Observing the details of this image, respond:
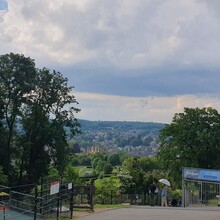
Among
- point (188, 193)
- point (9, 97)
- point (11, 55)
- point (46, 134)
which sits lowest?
point (188, 193)

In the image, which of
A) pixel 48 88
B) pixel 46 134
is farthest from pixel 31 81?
pixel 46 134

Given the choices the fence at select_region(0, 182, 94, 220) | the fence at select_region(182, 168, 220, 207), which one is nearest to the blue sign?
the fence at select_region(182, 168, 220, 207)

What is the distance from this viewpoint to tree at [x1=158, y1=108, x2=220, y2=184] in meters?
56.8

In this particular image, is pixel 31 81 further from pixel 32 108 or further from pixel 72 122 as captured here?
pixel 72 122

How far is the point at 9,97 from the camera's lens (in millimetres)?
47438

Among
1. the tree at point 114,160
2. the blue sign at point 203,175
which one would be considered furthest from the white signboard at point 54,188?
the tree at point 114,160

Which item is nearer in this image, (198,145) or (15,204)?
(15,204)

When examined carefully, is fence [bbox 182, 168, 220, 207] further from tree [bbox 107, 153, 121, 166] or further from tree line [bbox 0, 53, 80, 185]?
tree [bbox 107, 153, 121, 166]

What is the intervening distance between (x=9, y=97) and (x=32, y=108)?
8.02ft

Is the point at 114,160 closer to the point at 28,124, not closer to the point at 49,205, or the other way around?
the point at 28,124

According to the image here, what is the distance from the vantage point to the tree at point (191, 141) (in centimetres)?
5675

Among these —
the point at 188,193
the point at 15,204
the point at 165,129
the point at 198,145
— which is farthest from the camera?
the point at 165,129

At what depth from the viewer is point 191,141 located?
58750 mm

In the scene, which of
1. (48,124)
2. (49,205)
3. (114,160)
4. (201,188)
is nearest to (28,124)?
(48,124)
